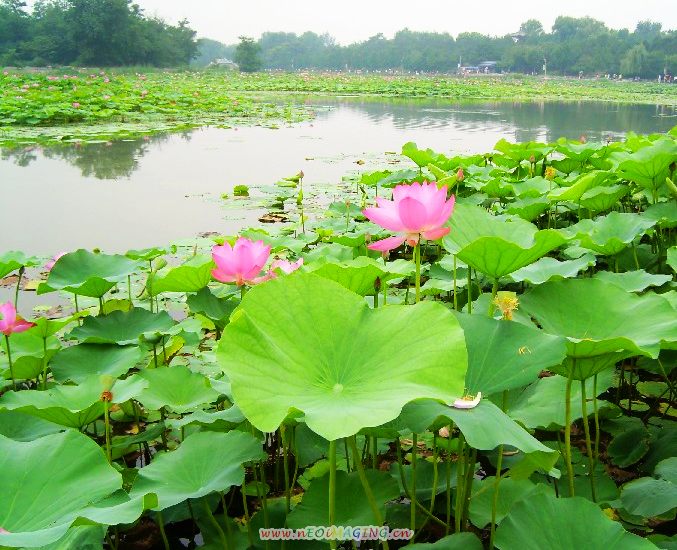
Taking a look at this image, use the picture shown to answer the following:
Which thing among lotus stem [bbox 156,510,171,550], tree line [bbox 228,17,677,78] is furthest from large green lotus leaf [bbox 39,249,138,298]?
tree line [bbox 228,17,677,78]

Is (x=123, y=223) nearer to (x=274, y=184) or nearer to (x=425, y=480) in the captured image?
(x=274, y=184)

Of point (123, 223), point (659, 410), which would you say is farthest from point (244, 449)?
point (123, 223)

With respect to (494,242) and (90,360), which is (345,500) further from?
(90,360)

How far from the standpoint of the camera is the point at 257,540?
0.96m

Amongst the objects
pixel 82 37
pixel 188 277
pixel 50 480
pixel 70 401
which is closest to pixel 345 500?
pixel 50 480

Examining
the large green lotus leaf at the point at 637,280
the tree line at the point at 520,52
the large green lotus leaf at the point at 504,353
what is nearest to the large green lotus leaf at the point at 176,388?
the large green lotus leaf at the point at 504,353

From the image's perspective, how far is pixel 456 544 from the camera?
0.80 meters

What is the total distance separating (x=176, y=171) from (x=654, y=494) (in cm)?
430

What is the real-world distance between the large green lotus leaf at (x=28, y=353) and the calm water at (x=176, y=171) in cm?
128

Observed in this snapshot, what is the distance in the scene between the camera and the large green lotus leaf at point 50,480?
0.68 metres

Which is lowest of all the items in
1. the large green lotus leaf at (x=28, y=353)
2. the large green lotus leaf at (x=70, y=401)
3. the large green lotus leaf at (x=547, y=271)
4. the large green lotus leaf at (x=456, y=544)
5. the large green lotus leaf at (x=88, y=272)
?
the large green lotus leaf at (x=456, y=544)

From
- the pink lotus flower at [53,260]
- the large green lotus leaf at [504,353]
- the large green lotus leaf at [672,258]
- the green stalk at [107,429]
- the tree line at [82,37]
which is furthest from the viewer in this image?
the tree line at [82,37]

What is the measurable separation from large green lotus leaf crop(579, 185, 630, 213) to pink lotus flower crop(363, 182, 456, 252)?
143cm

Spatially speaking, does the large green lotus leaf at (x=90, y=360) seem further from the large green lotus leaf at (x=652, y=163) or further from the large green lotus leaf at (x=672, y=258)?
the large green lotus leaf at (x=652, y=163)
